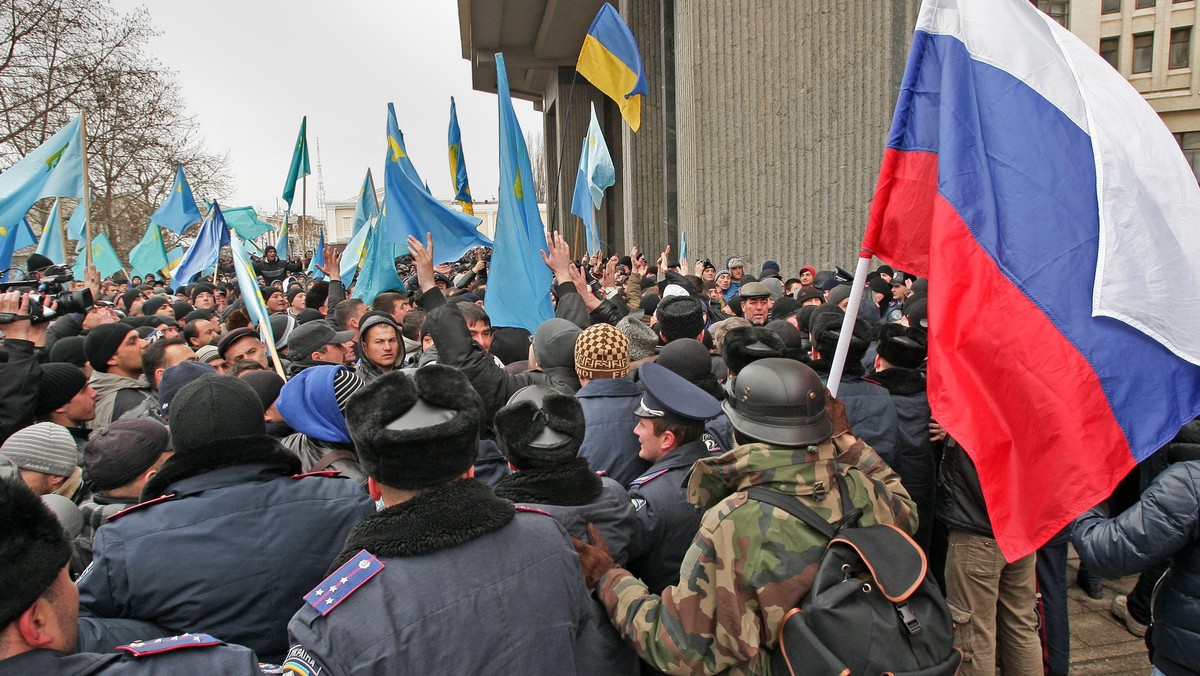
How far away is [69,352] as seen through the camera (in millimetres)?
5105

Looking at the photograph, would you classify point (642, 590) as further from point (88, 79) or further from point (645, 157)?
point (88, 79)

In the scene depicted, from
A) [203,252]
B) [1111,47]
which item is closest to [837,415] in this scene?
[203,252]

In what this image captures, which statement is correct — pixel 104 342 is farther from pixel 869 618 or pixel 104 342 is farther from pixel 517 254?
pixel 869 618

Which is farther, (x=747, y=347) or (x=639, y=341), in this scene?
(x=639, y=341)

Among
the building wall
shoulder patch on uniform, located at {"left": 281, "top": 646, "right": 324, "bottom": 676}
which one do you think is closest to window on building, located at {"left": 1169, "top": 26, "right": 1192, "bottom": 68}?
the building wall

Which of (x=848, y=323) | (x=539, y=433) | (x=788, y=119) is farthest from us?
(x=788, y=119)

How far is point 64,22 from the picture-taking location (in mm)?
22984

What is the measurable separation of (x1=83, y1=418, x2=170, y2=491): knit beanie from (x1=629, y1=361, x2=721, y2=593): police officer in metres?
1.64

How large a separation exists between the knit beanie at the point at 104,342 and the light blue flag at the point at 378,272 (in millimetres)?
2721

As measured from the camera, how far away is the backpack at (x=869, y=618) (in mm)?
1707

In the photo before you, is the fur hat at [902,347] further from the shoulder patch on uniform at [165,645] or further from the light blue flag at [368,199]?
the light blue flag at [368,199]

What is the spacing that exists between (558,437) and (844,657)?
0.91 meters

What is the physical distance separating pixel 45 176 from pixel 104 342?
4.66 meters

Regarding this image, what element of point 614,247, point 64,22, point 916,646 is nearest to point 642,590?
point 916,646
